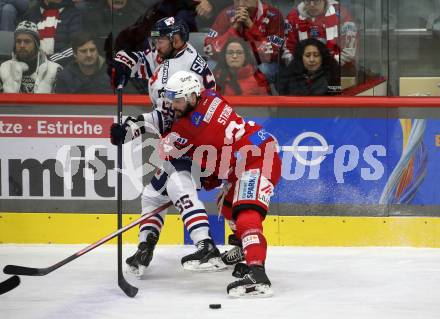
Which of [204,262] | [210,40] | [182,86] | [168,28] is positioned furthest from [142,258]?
[210,40]

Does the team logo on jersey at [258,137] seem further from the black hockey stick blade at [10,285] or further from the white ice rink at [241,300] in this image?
the black hockey stick blade at [10,285]

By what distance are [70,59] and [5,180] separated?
88cm

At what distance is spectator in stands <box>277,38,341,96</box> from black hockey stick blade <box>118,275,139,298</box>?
5.92 feet

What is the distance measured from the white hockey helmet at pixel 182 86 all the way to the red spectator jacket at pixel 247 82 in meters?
1.28

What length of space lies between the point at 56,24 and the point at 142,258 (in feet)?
5.86

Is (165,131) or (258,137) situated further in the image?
(165,131)

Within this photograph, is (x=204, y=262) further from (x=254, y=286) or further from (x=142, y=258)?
(x=254, y=286)

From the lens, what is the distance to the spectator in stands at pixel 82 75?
650 cm

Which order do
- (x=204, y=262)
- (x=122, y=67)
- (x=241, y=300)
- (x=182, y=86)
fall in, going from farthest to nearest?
1. (x=122, y=67)
2. (x=204, y=262)
3. (x=182, y=86)
4. (x=241, y=300)

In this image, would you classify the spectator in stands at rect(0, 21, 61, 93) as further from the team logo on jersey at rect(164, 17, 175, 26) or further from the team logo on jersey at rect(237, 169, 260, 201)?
the team logo on jersey at rect(237, 169, 260, 201)

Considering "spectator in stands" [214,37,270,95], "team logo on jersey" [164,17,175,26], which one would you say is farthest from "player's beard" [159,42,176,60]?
"spectator in stands" [214,37,270,95]

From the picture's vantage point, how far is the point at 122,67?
584 centimetres

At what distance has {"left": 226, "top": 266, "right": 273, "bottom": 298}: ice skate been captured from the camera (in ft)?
16.4

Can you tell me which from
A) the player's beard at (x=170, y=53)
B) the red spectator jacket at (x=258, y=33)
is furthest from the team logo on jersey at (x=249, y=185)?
the red spectator jacket at (x=258, y=33)
